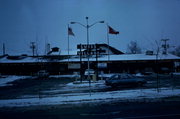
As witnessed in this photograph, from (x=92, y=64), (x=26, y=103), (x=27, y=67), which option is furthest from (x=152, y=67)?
(x=26, y=103)

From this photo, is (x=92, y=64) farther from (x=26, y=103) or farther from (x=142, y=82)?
(x=26, y=103)

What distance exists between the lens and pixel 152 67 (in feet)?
180

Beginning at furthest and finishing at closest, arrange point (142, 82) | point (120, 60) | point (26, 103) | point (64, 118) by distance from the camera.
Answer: point (120, 60)
point (142, 82)
point (26, 103)
point (64, 118)

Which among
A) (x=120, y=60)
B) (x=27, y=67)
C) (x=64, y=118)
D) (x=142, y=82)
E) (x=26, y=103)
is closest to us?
(x=64, y=118)

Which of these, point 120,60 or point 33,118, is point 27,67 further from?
point 33,118

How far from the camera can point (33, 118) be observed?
9.88 m

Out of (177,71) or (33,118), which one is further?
(177,71)

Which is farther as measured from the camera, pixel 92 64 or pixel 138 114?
pixel 92 64

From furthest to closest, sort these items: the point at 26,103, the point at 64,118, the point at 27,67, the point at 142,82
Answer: the point at 27,67 → the point at 142,82 → the point at 26,103 → the point at 64,118

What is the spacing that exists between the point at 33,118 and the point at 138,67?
47.7 meters

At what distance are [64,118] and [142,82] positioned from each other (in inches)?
590

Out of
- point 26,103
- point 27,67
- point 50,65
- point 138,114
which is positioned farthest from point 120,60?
point 138,114

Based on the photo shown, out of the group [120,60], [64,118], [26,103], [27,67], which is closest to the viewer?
[64,118]

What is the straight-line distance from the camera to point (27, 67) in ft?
189
